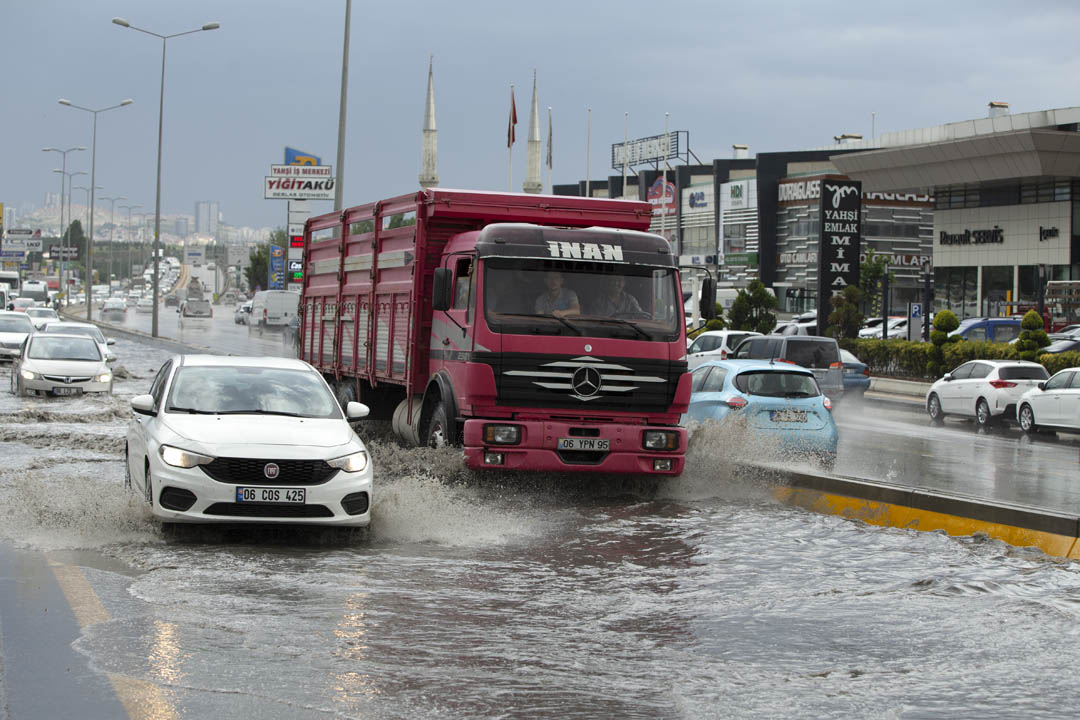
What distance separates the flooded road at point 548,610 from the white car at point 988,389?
15272 mm

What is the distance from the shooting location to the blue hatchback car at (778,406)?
15.7 meters

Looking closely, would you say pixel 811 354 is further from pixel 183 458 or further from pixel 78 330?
pixel 183 458

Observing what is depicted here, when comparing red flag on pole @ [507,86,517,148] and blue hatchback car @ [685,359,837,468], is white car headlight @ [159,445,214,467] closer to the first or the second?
blue hatchback car @ [685,359,837,468]

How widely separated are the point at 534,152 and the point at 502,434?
62.0 meters

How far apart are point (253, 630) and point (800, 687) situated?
2858mm

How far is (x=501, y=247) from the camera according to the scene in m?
12.5

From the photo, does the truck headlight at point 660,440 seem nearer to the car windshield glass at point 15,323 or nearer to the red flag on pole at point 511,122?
the car windshield glass at point 15,323

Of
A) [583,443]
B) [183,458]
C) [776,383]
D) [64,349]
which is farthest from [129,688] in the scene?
[64,349]

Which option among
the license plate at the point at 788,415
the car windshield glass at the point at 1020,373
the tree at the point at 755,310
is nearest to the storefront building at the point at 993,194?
the tree at the point at 755,310

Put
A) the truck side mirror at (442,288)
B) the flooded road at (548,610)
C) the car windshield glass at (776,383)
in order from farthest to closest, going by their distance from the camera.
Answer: the car windshield glass at (776,383) → the truck side mirror at (442,288) → the flooded road at (548,610)

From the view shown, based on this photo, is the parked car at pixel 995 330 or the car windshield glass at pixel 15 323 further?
the parked car at pixel 995 330

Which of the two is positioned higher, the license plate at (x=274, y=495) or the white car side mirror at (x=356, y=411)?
the white car side mirror at (x=356, y=411)

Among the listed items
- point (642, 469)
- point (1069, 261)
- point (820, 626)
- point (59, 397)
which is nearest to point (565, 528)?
point (642, 469)

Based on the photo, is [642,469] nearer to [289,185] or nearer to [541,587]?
[541,587]
